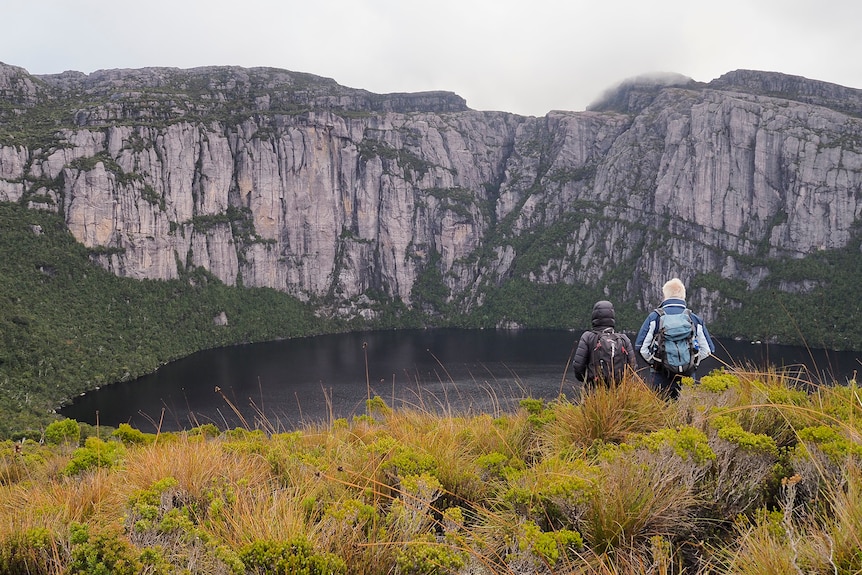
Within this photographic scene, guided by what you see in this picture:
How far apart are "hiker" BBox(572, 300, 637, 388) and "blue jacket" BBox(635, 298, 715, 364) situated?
0.36 meters

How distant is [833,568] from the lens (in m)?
1.88

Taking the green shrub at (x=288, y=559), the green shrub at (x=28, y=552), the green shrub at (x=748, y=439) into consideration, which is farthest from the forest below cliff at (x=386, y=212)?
the green shrub at (x=748, y=439)

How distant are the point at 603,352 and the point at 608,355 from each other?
2.5 inches

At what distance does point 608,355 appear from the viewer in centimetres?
561

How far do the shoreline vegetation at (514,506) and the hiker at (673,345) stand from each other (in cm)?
159

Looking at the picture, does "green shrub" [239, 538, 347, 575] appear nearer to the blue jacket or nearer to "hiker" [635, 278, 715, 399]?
"hiker" [635, 278, 715, 399]

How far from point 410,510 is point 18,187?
121 meters

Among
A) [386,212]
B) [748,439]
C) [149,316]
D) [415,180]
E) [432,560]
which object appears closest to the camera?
[432,560]

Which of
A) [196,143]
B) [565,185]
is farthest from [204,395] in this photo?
[565,185]

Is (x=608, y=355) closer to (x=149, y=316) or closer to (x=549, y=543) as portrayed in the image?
(x=549, y=543)

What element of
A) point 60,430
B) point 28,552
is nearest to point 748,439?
point 28,552

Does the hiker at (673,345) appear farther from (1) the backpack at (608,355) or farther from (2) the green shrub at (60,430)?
(2) the green shrub at (60,430)

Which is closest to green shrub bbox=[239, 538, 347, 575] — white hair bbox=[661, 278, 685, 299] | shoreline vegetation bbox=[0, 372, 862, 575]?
shoreline vegetation bbox=[0, 372, 862, 575]

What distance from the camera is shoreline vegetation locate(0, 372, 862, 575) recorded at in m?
2.31
